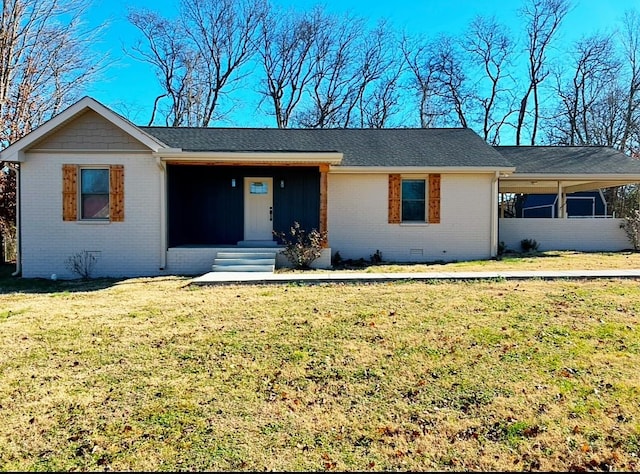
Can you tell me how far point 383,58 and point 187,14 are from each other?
45.6 feet

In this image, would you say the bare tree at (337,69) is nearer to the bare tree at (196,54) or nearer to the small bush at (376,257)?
the bare tree at (196,54)

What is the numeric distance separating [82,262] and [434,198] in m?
9.46

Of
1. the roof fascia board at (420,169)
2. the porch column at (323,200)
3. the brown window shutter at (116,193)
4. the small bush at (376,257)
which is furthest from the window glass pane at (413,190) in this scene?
the brown window shutter at (116,193)

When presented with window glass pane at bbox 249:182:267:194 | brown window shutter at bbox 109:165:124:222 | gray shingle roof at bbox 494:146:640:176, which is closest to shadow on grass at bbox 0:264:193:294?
brown window shutter at bbox 109:165:124:222

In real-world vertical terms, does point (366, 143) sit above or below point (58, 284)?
above

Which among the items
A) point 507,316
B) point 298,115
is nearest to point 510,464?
point 507,316

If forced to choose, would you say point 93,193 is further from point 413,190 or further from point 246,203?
point 413,190

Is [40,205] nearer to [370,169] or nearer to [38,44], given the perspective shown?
[370,169]

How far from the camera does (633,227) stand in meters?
13.2

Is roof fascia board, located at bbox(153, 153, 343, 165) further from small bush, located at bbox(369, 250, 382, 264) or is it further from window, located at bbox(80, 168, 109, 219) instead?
small bush, located at bbox(369, 250, 382, 264)

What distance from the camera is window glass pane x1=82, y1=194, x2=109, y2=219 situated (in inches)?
397

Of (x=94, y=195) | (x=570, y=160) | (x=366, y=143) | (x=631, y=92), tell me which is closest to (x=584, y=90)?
(x=631, y=92)

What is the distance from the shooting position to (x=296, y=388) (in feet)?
12.2

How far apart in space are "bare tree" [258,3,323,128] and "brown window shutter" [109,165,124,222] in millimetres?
19549
